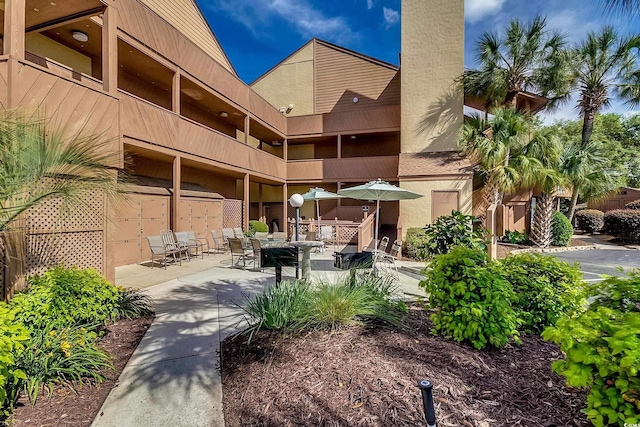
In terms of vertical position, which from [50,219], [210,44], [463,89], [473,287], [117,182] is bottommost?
[473,287]

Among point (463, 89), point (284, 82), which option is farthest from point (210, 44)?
point (463, 89)

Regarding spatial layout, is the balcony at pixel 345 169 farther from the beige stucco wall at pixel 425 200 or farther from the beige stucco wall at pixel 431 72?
the beige stucco wall at pixel 425 200

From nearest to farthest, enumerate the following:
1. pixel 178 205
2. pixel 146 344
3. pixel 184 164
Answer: pixel 146 344 → pixel 178 205 → pixel 184 164

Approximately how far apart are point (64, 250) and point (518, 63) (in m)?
16.8

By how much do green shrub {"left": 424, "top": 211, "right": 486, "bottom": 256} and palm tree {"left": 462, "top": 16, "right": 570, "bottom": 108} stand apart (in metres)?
9.05

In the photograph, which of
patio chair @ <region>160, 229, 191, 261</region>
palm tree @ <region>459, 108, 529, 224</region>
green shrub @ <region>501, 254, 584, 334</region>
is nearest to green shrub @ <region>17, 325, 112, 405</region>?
green shrub @ <region>501, 254, 584, 334</region>

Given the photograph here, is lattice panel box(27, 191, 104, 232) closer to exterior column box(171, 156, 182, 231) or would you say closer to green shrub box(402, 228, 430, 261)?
exterior column box(171, 156, 182, 231)

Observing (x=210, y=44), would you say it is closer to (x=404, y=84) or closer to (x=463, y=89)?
(x=404, y=84)

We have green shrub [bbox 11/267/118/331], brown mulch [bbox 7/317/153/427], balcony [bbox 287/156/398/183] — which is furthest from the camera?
balcony [bbox 287/156/398/183]

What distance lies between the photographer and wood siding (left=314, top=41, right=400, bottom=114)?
18.2 metres

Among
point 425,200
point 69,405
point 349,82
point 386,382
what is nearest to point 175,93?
point 69,405

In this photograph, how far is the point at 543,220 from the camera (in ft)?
43.5

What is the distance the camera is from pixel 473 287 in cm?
327

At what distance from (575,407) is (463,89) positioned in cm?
1452
